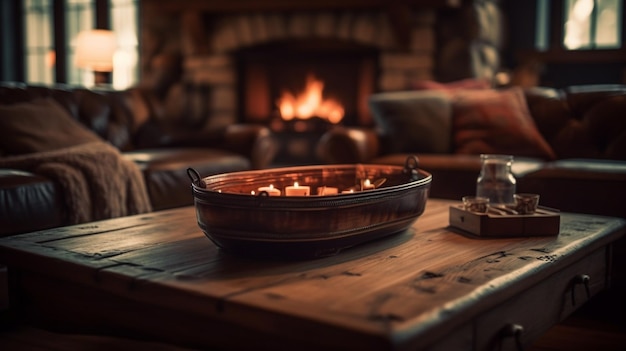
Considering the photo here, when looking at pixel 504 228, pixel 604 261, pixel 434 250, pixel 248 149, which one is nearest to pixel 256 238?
pixel 434 250

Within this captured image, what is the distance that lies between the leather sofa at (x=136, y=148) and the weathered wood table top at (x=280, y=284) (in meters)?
0.75

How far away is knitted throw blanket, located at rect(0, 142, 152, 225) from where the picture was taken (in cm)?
248

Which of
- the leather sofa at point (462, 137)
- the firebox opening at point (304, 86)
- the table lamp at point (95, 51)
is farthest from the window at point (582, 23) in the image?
the table lamp at point (95, 51)

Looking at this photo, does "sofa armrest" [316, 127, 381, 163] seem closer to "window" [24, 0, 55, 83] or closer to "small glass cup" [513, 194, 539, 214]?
"small glass cup" [513, 194, 539, 214]

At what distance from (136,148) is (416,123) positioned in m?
1.41

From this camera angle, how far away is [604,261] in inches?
70.8

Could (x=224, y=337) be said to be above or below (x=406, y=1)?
below

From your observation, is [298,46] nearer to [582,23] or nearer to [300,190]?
[582,23]

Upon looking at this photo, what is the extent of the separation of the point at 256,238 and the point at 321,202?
0.46ft

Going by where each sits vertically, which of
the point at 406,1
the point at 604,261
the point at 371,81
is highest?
the point at 406,1

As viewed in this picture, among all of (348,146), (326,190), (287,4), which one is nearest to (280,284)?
(326,190)

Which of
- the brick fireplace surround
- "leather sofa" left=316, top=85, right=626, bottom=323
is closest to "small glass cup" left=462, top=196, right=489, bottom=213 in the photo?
"leather sofa" left=316, top=85, right=626, bottom=323

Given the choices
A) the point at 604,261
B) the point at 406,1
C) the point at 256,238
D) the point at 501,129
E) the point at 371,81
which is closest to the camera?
the point at 256,238

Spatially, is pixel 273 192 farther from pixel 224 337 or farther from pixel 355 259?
pixel 224 337
